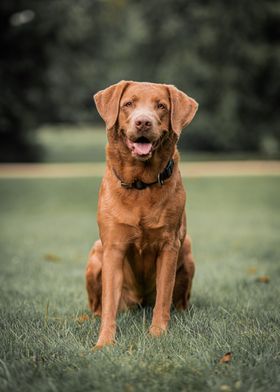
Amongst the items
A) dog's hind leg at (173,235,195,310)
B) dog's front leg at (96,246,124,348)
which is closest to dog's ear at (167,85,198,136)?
dog's front leg at (96,246,124,348)

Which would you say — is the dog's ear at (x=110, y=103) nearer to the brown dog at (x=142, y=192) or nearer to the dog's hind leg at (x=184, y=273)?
the brown dog at (x=142, y=192)

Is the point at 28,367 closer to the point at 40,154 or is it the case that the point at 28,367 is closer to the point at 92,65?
the point at 40,154

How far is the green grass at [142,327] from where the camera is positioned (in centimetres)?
295

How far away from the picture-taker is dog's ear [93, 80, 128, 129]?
411 centimetres

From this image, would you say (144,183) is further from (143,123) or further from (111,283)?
(111,283)

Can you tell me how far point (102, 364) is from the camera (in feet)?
10.2

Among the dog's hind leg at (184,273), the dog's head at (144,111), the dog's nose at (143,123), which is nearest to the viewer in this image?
the dog's nose at (143,123)

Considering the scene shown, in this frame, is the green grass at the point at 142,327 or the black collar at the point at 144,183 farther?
the black collar at the point at 144,183

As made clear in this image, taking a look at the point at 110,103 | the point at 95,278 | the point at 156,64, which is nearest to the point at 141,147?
the point at 110,103

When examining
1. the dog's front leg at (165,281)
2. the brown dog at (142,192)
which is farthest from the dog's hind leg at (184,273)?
the dog's front leg at (165,281)

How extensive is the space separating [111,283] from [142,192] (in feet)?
2.14

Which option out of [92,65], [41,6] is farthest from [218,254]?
[92,65]

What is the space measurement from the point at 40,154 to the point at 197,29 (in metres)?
12.0

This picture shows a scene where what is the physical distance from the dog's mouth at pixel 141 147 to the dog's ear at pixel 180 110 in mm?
248
